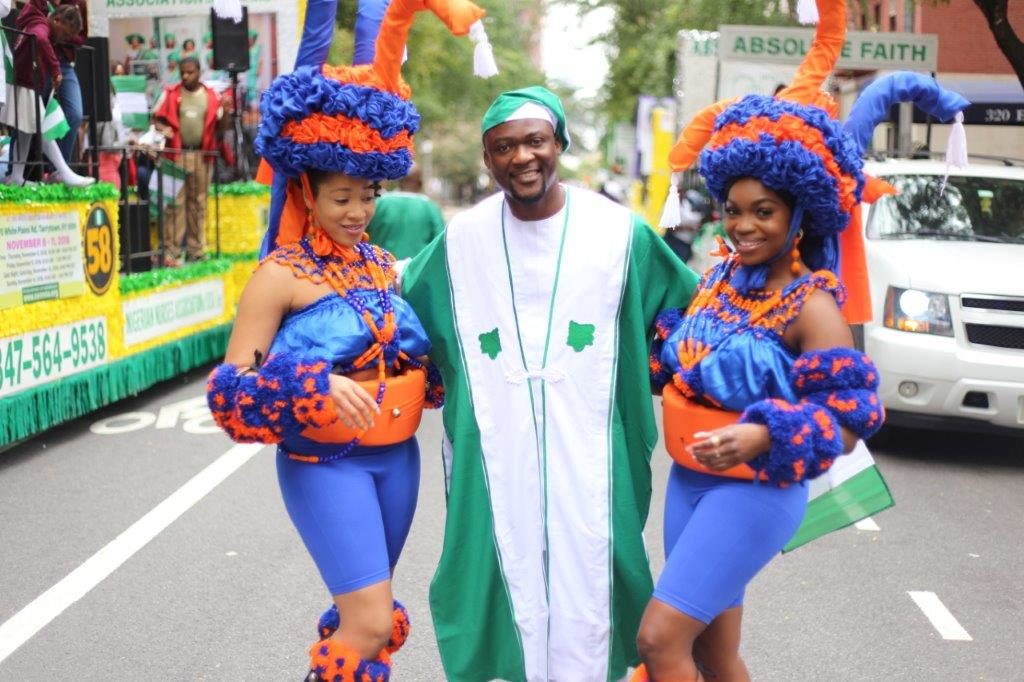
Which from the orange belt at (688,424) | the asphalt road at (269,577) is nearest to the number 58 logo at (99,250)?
the asphalt road at (269,577)

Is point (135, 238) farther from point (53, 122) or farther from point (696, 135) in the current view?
point (696, 135)

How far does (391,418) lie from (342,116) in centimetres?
84

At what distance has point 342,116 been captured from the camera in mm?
3285

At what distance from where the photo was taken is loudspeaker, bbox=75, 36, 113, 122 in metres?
9.75

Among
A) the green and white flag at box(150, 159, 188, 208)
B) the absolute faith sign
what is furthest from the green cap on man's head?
the absolute faith sign

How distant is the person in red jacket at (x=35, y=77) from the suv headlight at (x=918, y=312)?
5.60 metres

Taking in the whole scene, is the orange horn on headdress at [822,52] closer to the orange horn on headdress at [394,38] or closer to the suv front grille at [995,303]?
the orange horn on headdress at [394,38]

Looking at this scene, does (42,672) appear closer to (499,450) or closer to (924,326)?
(499,450)

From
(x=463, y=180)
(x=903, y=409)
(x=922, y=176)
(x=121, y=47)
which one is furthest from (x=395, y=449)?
(x=463, y=180)

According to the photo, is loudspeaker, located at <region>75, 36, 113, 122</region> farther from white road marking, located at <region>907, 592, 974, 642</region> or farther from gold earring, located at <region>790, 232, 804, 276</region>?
gold earring, located at <region>790, 232, 804, 276</region>

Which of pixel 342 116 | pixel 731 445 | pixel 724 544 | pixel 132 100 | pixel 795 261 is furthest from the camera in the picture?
pixel 132 100

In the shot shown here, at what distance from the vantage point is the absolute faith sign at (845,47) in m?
14.1

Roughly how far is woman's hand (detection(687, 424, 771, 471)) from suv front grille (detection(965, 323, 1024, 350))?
5081 mm

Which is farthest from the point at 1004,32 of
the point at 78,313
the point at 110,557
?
the point at 110,557
